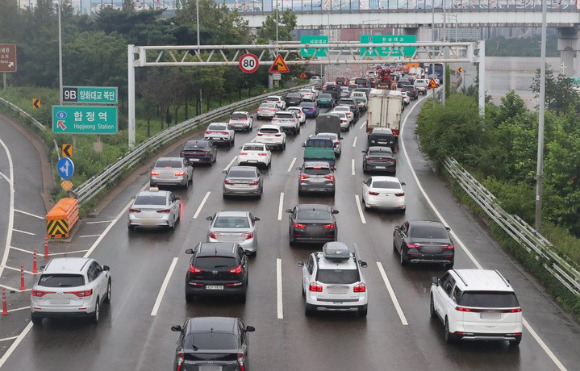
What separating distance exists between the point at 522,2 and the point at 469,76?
162 ft

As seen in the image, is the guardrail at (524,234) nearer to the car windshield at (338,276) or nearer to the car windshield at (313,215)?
the car windshield at (338,276)

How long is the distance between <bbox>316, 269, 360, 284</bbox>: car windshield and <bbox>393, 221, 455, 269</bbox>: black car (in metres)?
5.91

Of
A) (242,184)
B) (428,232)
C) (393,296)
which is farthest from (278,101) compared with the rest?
(393,296)

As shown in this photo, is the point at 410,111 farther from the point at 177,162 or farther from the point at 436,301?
the point at 436,301

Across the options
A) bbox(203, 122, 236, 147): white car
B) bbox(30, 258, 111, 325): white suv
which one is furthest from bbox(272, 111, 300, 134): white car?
bbox(30, 258, 111, 325): white suv

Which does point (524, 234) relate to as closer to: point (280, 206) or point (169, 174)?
point (280, 206)

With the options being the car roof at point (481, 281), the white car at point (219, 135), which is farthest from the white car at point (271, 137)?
the car roof at point (481, 281)

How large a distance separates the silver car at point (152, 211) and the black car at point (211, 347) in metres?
15.8

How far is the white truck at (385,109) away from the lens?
61.6 meters

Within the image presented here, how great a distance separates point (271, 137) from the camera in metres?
56.1

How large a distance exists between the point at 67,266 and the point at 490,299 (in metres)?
9.98

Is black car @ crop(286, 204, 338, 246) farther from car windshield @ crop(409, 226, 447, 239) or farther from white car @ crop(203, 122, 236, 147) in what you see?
white car @ crop(203, 122, 236, 147)

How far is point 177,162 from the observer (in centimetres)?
4244

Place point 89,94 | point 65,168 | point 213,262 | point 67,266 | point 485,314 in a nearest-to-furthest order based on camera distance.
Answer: point 485,314, point 67,266, point 213,262, point 65,168, point 89,94
